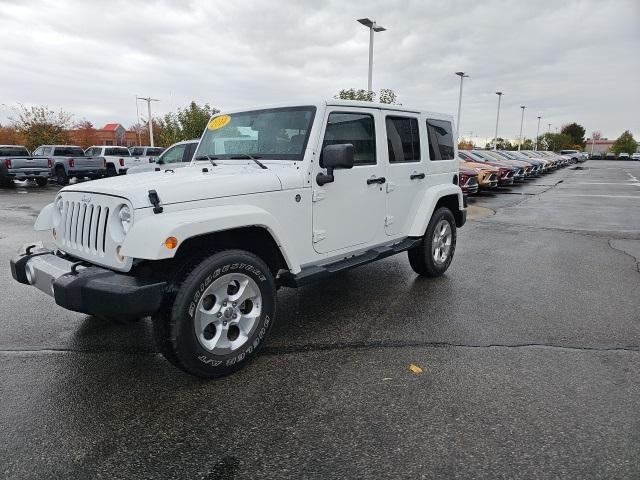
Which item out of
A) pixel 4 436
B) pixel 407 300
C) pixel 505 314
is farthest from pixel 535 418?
pixel 4 436

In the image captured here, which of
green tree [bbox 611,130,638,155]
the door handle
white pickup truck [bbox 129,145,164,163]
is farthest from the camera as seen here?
green tree [bbox 611,130,638,155]

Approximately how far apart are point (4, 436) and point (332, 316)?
270 cm

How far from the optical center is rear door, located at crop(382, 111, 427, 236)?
15.6ft

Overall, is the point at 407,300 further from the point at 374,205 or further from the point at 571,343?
the point at 571,343

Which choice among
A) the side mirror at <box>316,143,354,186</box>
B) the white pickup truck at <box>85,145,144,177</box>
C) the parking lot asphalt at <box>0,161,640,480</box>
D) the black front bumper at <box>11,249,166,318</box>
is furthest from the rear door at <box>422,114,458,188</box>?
the white pickup truck at <box>85,145,144,177</box>

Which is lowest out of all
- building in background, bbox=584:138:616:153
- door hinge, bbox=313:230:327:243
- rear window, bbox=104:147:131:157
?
door hinge, bbox=313:230:327:243

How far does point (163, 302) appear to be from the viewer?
2977 millimetres

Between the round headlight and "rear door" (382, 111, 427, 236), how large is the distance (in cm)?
262

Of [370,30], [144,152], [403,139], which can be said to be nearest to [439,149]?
[403,139]

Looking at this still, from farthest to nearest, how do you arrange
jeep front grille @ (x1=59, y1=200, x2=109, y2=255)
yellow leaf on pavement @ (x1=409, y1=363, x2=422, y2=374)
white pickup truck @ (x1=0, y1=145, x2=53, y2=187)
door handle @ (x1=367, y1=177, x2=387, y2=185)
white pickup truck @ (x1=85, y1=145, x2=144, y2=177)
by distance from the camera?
white pickup truck @ (x1=85, y1=145, x2=144, y2=177), white pickup truck @ (x1=0, y1=145, x2=53, y2=187), door handle @ (x1=367, y1=177, x2=387, y2=185), yellow leaf on pavement @ (x1=409, y1=363, x2=422, y2=374), jeep front grille @ (x1=59, y1=200, x2=109, y2=255)

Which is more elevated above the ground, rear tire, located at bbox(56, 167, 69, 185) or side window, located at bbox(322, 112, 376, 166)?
side window, located at bbox(322, 112, 376, 166)

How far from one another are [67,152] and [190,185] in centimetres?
2125

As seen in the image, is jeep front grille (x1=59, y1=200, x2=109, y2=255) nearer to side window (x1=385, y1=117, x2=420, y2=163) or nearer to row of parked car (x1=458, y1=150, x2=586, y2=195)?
side window (x1=385, y1=117, x2=420, y2=163)

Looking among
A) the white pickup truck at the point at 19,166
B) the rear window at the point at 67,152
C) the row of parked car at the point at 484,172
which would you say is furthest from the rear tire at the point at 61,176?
the row of parked car at the point at 484,172
